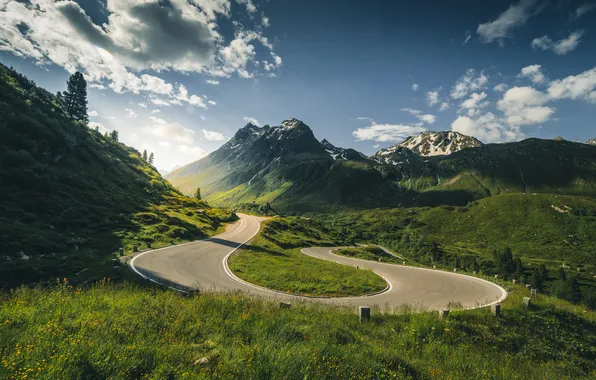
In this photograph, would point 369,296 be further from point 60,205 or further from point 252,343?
point 60,205

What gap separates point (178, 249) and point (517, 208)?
208m

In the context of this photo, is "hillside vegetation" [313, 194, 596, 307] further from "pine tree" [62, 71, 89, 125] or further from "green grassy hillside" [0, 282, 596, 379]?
"pine tree" [62, 71, 89, 125]

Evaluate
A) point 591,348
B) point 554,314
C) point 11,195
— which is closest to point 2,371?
point 591,348

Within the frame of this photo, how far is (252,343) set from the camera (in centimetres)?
826

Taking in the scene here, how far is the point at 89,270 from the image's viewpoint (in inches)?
886

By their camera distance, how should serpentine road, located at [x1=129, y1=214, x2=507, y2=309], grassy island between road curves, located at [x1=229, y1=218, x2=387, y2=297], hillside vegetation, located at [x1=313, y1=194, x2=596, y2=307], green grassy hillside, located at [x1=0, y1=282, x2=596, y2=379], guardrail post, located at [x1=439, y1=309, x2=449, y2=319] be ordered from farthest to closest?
hillside vegetation, located at [x1=313, y1=194, x2=596, y2=307] → grassy island between road curves, located at [x1=229, y1=218, x2=387, y2=297] → serpentine road, located at [x1=129, y1=214, x2=507, y2=309] → guardrail post, located at [x1=439, y1=309, x2=449, y2=319] → green grassy hillside, located at [x1=0, y1=282, x2=596, y2=379]

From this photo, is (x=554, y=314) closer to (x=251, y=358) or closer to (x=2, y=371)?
(x=251, y=358)

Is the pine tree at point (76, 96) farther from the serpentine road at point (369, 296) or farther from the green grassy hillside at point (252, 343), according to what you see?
the green grassy hillside at point (252, 343)

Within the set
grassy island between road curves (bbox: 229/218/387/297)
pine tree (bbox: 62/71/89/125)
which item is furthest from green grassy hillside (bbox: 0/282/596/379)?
pine tree (bbox: 62/71/89/125)

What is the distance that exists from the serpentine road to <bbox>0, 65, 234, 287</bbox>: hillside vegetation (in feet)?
14.6

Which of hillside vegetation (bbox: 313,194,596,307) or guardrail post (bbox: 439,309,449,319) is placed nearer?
guardrail post (bbox: 439,309,449,319)

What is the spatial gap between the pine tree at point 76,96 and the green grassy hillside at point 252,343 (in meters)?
128

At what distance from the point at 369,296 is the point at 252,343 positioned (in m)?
17.5

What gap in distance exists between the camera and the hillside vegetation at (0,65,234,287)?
25.0 m
